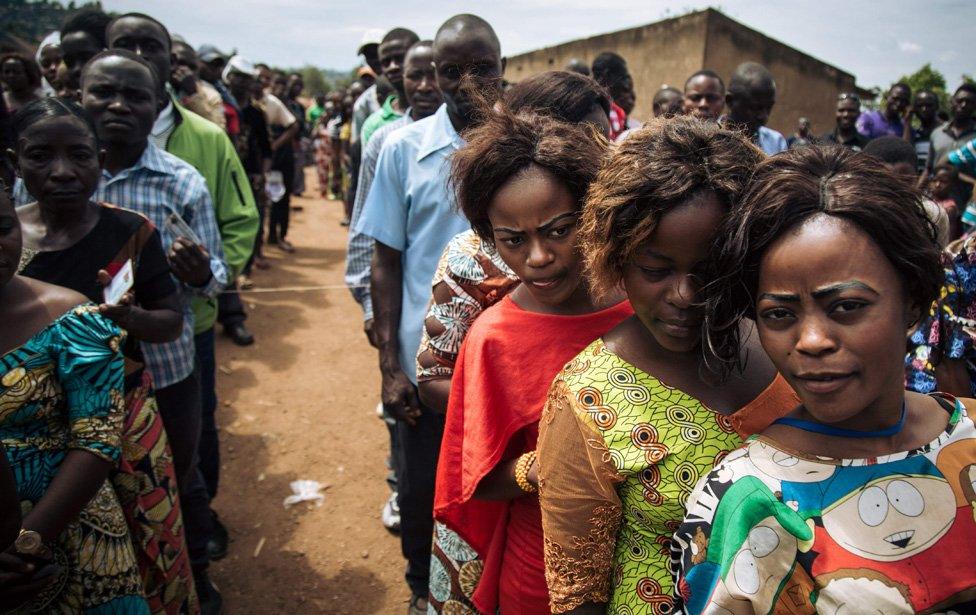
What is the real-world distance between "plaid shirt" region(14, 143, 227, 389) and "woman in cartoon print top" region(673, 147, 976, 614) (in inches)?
90.5

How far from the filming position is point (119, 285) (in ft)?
7.29

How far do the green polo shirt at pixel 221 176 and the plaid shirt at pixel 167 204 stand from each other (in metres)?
0.32

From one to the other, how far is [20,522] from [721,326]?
1.62 meters

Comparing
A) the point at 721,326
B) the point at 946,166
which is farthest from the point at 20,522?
the point at 946,166

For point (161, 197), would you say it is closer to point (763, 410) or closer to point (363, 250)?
point (363, 250)

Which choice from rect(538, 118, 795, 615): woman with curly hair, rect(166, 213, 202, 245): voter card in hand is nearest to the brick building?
rect(166, 213, 202, 245): voter card in hand

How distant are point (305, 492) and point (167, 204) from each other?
2.01m

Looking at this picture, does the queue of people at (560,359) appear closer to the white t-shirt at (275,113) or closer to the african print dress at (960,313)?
the african print dress at (960,313)

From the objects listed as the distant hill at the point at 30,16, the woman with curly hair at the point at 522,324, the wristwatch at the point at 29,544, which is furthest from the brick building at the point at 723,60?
the distant hill at the point at 30,16

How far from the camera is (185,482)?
2887 millimetres

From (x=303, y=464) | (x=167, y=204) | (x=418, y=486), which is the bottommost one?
(x=303, y=464)

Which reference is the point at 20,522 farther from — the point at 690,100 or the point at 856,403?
the point at 690,100

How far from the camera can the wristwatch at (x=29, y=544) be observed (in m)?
1.64

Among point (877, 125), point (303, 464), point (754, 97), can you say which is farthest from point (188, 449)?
point (877, 125)
